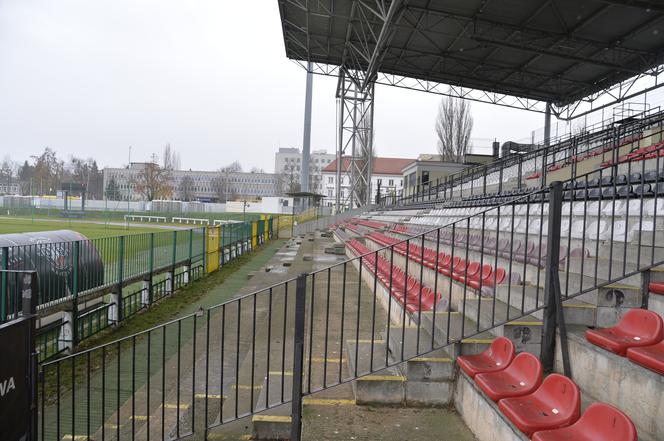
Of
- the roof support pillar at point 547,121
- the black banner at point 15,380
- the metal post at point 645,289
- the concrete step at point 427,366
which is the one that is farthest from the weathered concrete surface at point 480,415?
the roof support pillar at point 547,121

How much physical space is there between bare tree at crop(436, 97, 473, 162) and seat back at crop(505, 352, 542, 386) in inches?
1425

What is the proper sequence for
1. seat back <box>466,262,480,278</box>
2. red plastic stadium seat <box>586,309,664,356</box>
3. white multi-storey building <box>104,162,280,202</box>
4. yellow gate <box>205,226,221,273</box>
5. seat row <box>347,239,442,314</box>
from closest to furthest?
red plastic stadium seat <box>586,309,664,356</box>, seat row <box>347,239,442,314</box>, seat back <box>466,262,480,278</box>, yellow gate <box>205,226,221,273</box>, white multi-storey building <box>104,162,280,202</box>

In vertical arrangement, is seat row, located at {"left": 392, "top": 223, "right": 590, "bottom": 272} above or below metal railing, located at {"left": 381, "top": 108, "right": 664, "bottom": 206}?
below

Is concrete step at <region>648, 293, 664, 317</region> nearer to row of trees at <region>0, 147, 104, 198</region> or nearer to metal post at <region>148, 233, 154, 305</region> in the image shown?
metal post at <region>148, 233, 154, 305</region>

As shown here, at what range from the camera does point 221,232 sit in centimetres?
1486

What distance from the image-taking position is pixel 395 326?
5.20m

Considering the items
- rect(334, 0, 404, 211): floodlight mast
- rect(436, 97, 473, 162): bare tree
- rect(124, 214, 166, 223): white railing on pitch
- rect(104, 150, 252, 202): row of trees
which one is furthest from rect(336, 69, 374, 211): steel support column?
rect(104, 150, 252, 202): row of trees

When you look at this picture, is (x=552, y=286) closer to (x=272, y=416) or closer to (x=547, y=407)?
(x=547, y=407)

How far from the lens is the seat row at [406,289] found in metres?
3.92

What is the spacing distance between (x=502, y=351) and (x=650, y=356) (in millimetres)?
1137

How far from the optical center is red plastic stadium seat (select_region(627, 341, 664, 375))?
2302 millimetres

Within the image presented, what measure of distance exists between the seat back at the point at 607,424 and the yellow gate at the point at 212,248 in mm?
12090

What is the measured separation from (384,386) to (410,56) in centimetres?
2224

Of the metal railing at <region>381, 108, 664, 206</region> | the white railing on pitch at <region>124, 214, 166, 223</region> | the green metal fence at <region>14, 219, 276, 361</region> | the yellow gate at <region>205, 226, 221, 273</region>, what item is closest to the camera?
the green metal fence at <region>14, 219, 276, 361</region>
